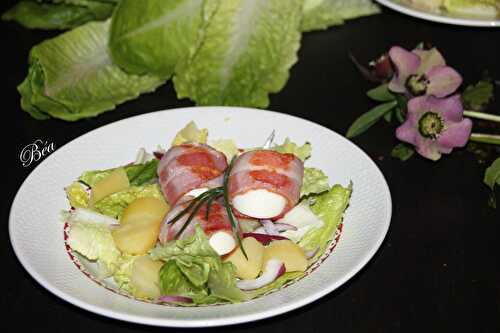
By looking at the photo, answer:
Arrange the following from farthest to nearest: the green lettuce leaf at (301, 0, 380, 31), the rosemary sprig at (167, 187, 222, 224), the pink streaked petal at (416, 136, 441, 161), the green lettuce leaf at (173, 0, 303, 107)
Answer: the green lettuce leaf at (301, 0, 380, 31), the green lettuce leaf at (173, 0, 303, 107), the pink streaked petal at (416, 136, 441, 161), the rosemary sprig at (167, 187, 222, 224)

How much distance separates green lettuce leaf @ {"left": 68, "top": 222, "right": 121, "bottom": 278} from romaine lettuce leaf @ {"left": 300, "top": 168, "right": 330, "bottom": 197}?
0.33m

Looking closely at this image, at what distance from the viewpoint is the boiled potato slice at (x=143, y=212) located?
4.44 ft

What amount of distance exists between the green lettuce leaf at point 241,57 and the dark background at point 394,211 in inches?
1.8

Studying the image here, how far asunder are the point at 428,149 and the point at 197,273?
600 millimetres

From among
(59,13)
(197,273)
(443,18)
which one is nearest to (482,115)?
(443,18)

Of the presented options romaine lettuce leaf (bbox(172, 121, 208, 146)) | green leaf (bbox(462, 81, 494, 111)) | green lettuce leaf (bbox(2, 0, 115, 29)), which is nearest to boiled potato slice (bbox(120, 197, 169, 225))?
romaine lettuce leaf (bbox(172, 121, 208, 146))

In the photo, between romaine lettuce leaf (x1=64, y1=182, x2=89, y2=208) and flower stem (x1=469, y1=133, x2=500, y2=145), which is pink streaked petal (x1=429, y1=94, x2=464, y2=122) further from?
romaine lettuce leaf (x1=64, y1=182, x2=89, y2=208)

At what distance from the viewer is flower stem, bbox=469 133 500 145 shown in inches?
65.8

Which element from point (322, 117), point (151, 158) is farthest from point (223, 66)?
point (151, 158)

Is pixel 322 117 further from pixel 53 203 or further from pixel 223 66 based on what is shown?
pixel 53 203

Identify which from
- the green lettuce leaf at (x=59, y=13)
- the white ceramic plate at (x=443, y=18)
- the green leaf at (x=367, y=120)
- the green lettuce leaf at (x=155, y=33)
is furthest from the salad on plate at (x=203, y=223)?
the green lettuce leaf at (x=59, y=13)

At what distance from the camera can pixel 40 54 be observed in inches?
74.0

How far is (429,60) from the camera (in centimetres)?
176

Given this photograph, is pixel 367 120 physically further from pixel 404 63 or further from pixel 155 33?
pixel 155 33
